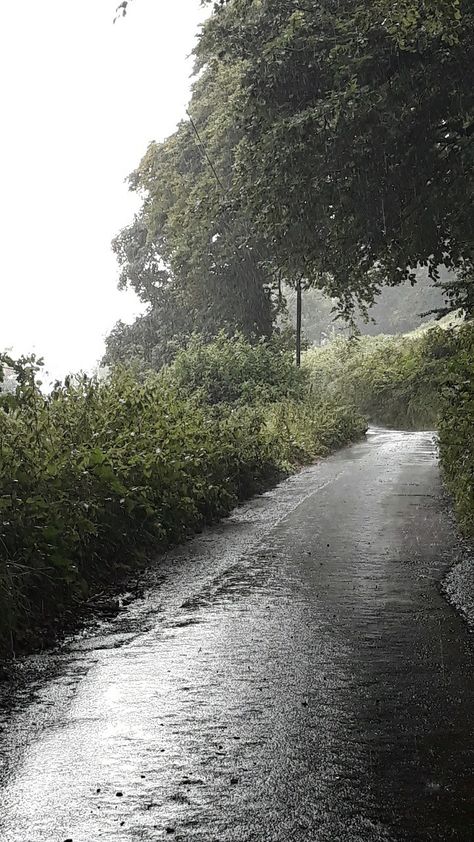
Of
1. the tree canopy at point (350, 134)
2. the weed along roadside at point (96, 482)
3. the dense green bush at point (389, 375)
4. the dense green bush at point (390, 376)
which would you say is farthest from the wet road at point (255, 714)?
the dense green bush at point (390, 376)

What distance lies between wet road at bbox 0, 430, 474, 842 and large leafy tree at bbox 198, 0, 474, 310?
387 inches

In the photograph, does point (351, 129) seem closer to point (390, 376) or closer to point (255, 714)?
point (255, 714)

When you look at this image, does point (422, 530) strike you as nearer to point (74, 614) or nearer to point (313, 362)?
point (74, 614)

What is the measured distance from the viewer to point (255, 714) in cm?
536

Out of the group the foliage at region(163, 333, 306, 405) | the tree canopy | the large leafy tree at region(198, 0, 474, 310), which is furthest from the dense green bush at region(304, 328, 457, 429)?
the large leafy tree at region(198, 0, 474, 310)

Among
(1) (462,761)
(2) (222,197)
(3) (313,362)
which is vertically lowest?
(1) (462,761)

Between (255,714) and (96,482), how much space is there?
13.8 ft

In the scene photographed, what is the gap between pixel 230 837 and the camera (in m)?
3.88

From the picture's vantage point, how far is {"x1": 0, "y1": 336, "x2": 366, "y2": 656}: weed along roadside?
7.36m

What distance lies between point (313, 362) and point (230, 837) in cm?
4833

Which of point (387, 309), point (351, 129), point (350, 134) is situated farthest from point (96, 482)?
→ point (387, 309)

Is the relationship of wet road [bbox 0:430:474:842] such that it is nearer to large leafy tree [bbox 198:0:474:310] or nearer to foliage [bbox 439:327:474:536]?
foliage [bbox 439:327:474:536]

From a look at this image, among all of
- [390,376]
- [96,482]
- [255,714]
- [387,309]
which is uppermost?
[387,309]

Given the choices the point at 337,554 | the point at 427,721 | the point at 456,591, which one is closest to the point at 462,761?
the point at 427,721
